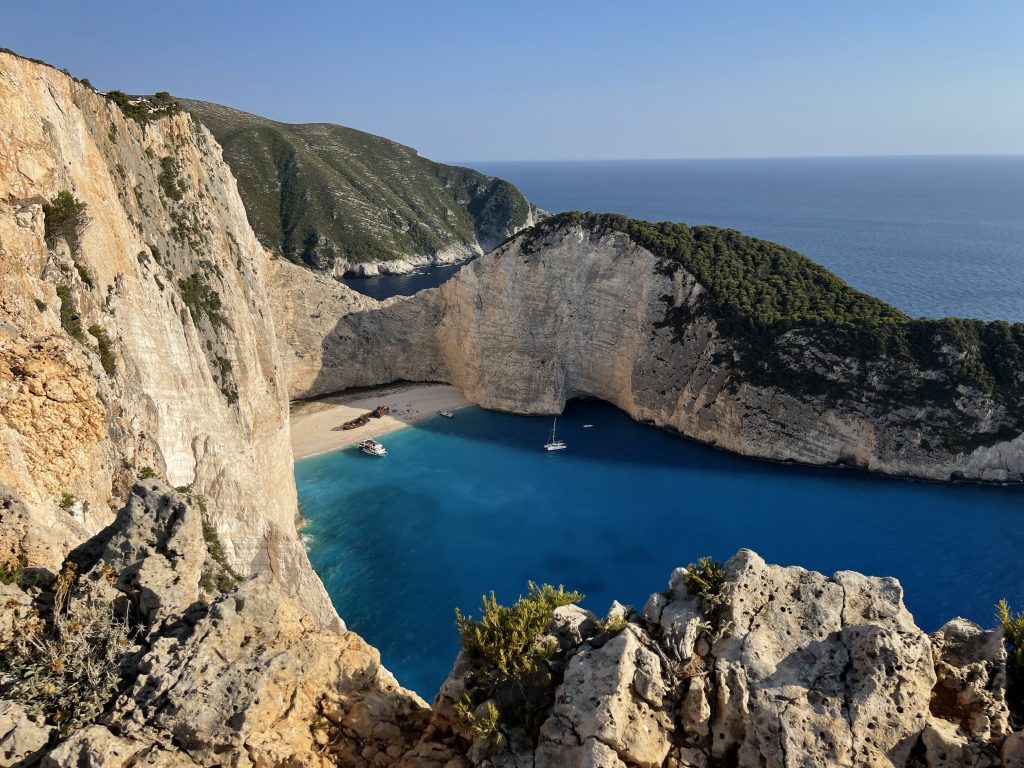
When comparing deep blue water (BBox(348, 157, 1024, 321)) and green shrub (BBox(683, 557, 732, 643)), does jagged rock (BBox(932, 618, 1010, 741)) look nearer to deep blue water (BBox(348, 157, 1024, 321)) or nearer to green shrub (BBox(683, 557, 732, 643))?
green shrub (BBox(683, 557, 732, 643))

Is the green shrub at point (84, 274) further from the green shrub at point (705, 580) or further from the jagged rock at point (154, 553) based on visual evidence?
the green shrub at point (705, 580)

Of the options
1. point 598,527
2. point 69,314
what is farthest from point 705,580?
point 598,527

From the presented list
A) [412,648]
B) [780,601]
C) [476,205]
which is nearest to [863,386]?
[412,648]

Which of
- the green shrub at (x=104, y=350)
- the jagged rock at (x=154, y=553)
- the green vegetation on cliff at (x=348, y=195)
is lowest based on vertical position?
the jagged rock at (x=154, y=553)

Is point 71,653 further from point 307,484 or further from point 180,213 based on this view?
point 307,484

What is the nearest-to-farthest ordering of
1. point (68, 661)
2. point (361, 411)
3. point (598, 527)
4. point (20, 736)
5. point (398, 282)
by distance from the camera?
point (20, 736)
point (68, 661)
point (598, 527)
point (361, 411)
point (398, 282)

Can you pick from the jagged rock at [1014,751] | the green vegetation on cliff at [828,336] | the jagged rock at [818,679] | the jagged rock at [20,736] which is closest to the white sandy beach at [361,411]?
the green vegetation on cliff at [828,336]

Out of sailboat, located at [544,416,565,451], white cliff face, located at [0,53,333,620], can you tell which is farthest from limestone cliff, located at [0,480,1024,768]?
sailboat, located at [544,416,565,451]

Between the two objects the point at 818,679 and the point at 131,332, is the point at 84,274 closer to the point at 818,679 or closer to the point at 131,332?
the point at 131,332
